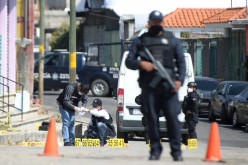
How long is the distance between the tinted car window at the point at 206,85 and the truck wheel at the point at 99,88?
892 cm

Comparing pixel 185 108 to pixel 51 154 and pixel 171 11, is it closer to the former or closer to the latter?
pixel 51 154

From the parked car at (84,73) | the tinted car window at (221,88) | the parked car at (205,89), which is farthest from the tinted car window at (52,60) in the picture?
the tinted car window at (221,88)

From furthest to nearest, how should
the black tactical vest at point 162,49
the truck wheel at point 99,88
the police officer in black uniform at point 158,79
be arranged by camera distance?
the truck wheel at point 99,88 → the black tactical vest at point 162,49 → the police officer in black uniform at point 158,79

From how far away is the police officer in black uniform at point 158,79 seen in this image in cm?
1277

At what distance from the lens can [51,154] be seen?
14016 millimetres

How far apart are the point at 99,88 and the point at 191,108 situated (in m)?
22.7

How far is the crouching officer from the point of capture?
22672mm

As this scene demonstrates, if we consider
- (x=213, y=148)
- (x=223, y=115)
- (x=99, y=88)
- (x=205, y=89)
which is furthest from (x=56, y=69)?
(x=213, y=148)

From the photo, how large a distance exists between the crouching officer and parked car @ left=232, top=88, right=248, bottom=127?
6.82 metres

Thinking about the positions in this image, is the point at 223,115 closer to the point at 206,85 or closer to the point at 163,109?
the point at 206,85

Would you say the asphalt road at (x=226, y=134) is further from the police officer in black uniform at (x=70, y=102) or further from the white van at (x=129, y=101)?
the police officer in black uniform at (x=70, y=102)

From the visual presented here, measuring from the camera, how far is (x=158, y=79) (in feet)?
41.8

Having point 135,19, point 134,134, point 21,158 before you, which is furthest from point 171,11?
point 21,158

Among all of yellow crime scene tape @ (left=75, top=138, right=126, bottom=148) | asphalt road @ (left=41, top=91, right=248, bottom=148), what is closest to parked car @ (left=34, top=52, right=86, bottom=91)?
asphalt road @ (left=41, top=91, right=248, bottom=148)
